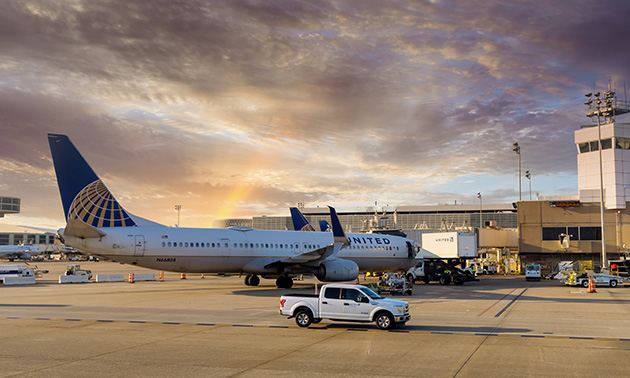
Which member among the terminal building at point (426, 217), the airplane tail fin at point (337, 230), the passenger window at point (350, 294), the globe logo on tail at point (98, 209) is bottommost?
the passenger window at point (350, 294)

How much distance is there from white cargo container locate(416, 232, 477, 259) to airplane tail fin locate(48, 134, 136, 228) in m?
31.2

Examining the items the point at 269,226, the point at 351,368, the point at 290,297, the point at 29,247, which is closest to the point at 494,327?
the point at 290,297

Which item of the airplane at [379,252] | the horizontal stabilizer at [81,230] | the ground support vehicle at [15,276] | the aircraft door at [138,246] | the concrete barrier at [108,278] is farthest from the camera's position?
the concrete barrier at [108,278]

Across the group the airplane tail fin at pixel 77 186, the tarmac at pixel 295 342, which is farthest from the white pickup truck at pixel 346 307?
the airplane tail fin at pixel 77 186

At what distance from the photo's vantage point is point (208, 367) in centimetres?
1287

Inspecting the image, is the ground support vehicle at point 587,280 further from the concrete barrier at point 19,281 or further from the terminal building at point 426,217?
the terminal building at point 426,217

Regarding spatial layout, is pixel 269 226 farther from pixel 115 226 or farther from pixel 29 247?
pixel 115 226

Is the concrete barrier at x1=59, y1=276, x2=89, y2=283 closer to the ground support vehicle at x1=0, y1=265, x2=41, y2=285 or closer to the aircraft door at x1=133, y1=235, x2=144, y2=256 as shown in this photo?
the ground support vehicle at x1=0, y1=265, x2=41, y2=285

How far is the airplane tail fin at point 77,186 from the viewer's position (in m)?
32.1

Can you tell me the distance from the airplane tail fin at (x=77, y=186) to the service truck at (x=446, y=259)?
27.2 meters

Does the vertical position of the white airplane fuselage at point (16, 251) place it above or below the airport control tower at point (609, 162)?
below

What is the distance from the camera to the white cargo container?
50156 millimetres

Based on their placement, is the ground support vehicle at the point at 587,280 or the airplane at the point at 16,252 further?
the airplane at the point at 16,252

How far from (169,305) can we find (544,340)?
1843 cm
